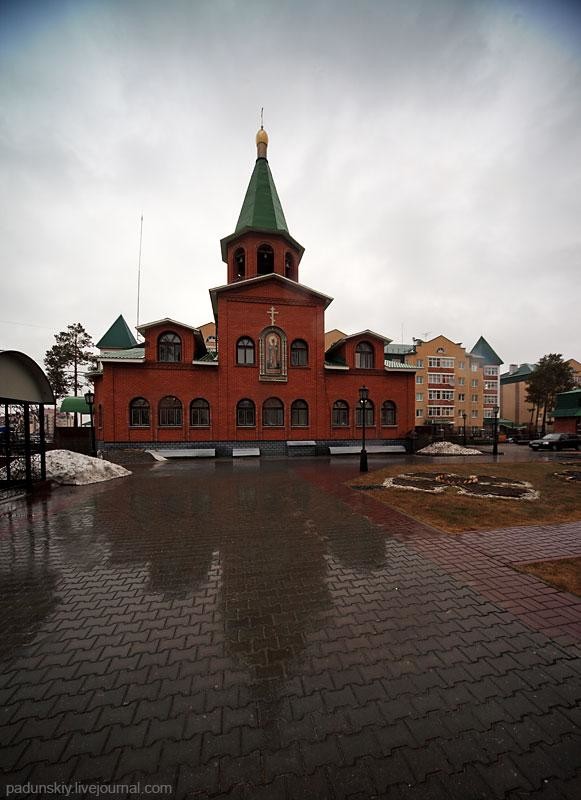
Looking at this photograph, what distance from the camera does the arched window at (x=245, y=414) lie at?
21.9 metres

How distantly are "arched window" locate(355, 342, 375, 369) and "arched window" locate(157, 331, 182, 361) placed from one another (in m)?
13.3

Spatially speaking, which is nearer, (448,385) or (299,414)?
(299,414)

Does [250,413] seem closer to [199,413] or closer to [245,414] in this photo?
[245,414]

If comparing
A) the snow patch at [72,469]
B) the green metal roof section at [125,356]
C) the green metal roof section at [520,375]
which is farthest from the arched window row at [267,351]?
the green metal roof section at [520,375]

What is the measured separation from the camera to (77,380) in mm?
34312

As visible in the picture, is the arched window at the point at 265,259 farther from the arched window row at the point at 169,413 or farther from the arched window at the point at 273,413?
the arched window row at the point at 169,413

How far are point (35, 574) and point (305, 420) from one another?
61.9 ft

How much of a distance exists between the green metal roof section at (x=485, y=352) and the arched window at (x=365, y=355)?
3623 cm

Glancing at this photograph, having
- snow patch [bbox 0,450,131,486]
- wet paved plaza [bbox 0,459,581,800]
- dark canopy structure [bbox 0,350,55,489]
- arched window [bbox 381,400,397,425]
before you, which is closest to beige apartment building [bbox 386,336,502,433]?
arched window [bbox 381,400,397,425]

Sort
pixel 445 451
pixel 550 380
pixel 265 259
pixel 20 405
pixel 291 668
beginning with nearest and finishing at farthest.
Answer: pixel 291 668 → pixel 20 405 → pixel 445 451 → pixel 265 259 → pixel 550 380

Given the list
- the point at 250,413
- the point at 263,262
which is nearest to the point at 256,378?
the point at 250,413

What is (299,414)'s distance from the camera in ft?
74.8

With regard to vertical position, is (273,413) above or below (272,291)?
below

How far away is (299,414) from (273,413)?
1939 mm
